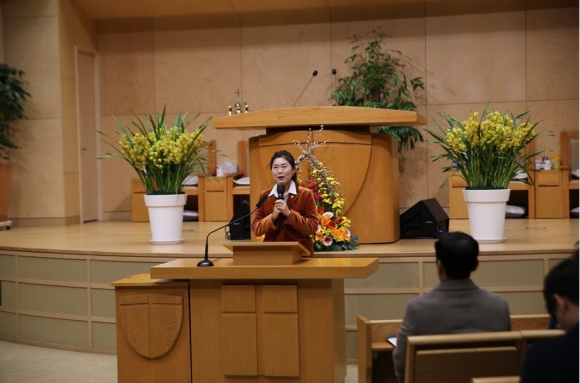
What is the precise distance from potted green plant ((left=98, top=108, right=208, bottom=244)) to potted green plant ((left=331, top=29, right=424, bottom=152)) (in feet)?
11.2

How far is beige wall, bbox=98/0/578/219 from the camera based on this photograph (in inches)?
389

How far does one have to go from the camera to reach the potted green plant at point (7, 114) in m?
9.28

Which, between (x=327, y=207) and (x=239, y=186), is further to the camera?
(x=239, y=186)

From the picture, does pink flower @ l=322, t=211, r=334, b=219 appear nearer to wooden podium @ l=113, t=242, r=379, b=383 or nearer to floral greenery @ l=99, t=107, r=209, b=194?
floral greenery @ l=99, t=107, r=209, b=194

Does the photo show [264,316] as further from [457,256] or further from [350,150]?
[350,150]

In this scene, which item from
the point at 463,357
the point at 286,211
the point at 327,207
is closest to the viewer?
the point at 463,357

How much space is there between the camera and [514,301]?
5621mm

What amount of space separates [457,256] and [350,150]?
3193 millimetres

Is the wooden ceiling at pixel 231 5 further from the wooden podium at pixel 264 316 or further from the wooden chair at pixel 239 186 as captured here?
the wooden podium at pixel 264 316

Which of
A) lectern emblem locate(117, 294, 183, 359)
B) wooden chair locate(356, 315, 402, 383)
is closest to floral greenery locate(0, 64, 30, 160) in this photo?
lectern emblem locate(117, 294, 183, 359)

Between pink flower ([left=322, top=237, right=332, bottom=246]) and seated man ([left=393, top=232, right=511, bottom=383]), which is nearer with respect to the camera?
seated man ([left=393, top=232, right=511, bottom=383])

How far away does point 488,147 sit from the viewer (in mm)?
6117

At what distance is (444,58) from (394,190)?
403cm

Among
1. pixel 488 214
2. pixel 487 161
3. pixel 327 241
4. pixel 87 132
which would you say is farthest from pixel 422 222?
pixel 87 132
